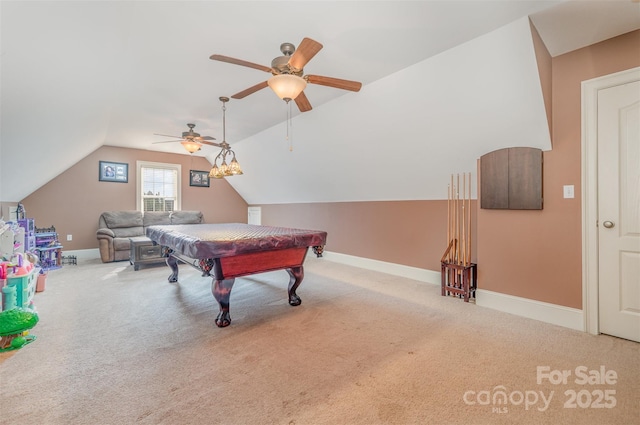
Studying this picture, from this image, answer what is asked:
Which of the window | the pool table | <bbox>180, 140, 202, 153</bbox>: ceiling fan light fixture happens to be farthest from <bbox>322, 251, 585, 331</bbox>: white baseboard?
the window

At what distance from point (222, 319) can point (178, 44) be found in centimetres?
252

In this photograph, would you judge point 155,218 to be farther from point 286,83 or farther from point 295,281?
point 286,83

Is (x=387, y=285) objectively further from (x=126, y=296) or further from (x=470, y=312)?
(x=126, y=296)

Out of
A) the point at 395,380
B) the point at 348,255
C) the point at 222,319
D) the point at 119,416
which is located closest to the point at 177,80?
the point at 222,319

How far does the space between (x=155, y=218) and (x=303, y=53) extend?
19.5ft

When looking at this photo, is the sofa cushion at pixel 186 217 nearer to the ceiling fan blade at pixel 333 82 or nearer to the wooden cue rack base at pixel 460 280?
the ceiling fan blade at pixel 333 82

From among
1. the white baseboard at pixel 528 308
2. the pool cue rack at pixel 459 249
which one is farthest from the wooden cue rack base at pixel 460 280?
the white baseboard at pixel 528 308

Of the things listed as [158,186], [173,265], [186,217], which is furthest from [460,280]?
[158,186]

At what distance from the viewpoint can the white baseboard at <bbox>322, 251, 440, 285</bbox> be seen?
4184 mm

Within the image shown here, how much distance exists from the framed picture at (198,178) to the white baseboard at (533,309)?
683cm

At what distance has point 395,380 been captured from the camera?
1787mm

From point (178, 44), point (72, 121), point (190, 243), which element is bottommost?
point (190, 243)

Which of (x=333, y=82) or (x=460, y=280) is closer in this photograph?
(x=333, y=82)

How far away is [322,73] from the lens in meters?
3.02
